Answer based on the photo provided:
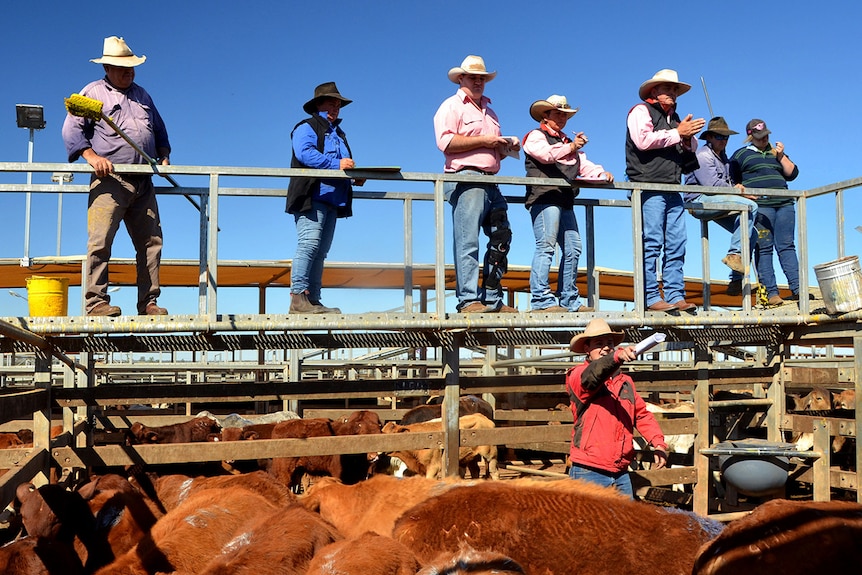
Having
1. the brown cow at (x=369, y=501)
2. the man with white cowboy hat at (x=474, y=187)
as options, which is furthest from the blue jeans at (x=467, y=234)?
the brown cow at (x=369, y=501)

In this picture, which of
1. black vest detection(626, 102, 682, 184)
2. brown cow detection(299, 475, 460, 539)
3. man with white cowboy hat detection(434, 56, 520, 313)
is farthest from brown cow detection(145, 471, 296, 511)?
black vest detection(626, 102, 682, 184)

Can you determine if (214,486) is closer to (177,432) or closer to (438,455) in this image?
(177,432)

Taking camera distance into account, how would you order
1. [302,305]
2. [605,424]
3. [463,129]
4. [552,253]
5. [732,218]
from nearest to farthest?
[605,424] → [302,305] → [463,129] → [552,253] → [732,218]

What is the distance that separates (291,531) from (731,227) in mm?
6241

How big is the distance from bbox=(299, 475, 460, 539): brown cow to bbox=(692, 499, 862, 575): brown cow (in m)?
2.09

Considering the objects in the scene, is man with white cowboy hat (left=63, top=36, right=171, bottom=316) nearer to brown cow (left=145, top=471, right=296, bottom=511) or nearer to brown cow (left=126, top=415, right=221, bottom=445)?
brown cow (left=145, top=471, right=296, bottom=511)

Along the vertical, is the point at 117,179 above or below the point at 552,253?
above

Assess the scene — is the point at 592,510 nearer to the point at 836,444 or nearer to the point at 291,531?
the point at 291,531

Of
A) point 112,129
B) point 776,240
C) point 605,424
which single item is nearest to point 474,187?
point 605,424

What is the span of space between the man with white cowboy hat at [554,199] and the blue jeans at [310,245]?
76.2 inches

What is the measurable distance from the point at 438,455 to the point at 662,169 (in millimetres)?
4190

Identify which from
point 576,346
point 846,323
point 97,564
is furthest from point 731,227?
point 97,564

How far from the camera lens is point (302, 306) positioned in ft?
23.8

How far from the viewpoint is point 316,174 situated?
7.09 meters
